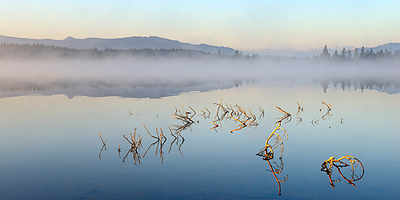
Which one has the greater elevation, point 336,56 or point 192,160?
point 336,56

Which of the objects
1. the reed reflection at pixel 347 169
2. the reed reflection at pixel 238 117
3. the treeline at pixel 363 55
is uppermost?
the treeline at pixel 363 55

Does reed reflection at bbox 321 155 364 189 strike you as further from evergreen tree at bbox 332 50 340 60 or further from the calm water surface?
evergreen tree at bbox 332 50 340 60

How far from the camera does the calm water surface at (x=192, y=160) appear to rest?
9.41 meters

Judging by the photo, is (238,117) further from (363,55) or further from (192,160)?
(363,55)

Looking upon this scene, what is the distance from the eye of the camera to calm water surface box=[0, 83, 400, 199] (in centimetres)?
941

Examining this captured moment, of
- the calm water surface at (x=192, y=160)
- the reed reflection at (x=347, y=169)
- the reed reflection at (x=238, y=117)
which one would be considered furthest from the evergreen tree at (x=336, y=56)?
the reed reflection at (x=347, y=169)

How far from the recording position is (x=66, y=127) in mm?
18656

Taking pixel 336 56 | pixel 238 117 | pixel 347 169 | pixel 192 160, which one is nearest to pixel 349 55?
pixel 336 56

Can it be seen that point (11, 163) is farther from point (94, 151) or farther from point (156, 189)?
point (156, 189)

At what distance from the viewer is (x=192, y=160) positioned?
1222cm

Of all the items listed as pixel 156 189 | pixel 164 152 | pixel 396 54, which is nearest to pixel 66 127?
pixel 164 152

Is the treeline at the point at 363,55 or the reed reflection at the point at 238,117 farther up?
the treeline at the point at 363,55

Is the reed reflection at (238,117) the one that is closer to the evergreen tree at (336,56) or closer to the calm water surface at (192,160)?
the calm water surface at (192,160)

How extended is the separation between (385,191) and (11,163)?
12.9 meters
